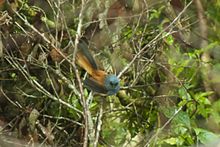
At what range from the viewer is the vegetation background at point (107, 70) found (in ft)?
5.33

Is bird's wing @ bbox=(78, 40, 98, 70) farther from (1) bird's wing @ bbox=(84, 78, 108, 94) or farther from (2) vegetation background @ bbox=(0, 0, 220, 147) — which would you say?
(2) vegetation background @ bbox=(0, 0, 220, 147)

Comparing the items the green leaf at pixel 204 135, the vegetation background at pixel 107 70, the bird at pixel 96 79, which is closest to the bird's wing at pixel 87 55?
the bird at pixel 96 79

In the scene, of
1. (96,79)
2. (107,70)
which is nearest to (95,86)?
(96,79)

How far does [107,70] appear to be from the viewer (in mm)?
1589

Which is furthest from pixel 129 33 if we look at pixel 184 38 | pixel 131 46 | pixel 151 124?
pixel 151 124

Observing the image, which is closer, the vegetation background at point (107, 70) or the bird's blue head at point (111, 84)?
the bird's blue head at point (111, 84)

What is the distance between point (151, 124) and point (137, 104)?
0.28 feet

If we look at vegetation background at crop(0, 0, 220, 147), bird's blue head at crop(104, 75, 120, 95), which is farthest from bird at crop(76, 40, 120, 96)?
vegetation background at crop(0, 0, 220, 147)

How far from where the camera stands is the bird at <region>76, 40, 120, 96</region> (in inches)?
52.6

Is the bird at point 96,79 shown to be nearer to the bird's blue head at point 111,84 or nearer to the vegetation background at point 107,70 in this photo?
the bird's blue head at point 111,84

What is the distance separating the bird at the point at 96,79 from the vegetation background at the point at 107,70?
185mm

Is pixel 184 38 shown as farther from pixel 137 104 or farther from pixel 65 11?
pixel 65 11

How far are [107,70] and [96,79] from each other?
24cm

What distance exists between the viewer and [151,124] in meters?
1.86
